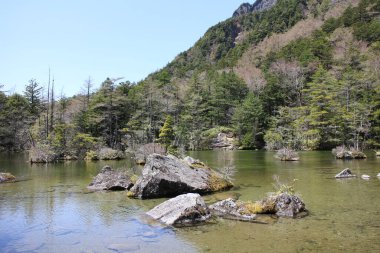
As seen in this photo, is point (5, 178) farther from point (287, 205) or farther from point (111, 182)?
point (287, 205)

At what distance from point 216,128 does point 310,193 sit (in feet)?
181

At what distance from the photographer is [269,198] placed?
528 inches

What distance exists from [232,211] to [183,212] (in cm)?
191

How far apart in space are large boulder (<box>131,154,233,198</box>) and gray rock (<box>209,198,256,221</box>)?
3778mm

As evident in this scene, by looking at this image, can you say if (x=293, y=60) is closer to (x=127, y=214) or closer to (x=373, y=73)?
(x=373, y=73)

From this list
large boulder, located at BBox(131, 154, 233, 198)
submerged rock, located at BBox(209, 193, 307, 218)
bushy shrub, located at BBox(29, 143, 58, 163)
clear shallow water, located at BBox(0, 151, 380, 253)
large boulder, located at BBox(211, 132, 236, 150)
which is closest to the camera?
clear shallow water, located at BBox(0, 151, 380, 253)

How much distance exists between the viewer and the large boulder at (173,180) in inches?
675

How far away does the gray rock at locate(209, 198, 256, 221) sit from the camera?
495 inches

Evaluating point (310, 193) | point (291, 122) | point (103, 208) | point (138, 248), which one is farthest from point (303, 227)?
point (291, 122)

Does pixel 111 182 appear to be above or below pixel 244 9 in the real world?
below

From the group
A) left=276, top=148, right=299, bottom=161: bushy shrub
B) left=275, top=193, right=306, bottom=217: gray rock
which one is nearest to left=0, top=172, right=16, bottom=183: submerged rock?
left=275, top=193, right=306, bottom=217: gray rock

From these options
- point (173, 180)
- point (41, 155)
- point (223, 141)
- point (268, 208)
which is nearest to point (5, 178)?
point (173, 180)

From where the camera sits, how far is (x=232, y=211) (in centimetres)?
1315

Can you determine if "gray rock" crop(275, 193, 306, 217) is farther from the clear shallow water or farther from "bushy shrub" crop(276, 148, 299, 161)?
"bushy shrub" crop(276, 148, 299, 161)
